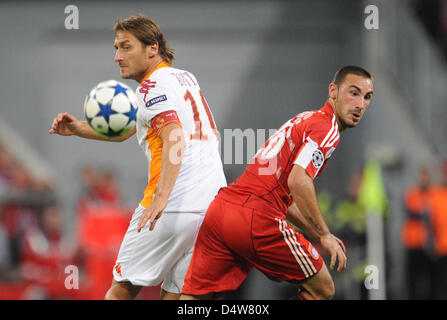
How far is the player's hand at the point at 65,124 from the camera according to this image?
451 centimetres

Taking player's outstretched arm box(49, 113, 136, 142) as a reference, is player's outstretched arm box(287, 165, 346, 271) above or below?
below

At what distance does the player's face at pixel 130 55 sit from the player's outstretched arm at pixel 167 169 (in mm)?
538

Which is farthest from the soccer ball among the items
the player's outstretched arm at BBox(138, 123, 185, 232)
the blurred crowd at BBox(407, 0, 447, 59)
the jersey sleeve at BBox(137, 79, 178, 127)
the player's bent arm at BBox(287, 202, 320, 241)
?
the blurred crowd at BBox(407, 0, 447, 59)

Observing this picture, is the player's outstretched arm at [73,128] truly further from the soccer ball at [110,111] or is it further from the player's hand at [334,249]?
the player's hand at [334,249]

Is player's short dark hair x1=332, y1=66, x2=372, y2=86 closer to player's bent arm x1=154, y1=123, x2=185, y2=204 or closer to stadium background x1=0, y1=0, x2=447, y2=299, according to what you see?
player's bent arm x1=154, y1=123, x2=185, y2=204

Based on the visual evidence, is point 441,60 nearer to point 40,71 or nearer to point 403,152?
point 403,152

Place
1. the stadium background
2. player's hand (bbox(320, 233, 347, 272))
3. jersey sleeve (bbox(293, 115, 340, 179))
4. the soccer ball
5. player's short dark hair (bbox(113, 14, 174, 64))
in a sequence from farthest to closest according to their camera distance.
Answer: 1. the stadium background
2. the soccer ball
3. player's short dark hair (bbox(113, 14, 174, 64))
4. jersey sleeve (bbox(293, 115, 340, 179))
5. player's hand (bbox(320, 233, 347, 272))

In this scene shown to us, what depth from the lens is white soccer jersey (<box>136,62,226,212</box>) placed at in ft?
13.0

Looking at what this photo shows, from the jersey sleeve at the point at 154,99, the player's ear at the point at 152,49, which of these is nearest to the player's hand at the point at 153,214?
the jersey sleeve at the point at 154,99

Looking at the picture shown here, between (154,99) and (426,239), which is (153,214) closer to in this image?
(154,99)

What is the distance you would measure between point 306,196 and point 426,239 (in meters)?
6.00

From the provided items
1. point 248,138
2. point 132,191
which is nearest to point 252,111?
point 132,191

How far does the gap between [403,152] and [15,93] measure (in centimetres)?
1010

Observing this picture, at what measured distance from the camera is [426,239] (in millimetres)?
9023
